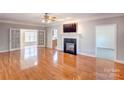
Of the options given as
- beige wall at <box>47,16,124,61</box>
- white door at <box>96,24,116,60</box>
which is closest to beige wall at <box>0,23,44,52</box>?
beige wall at <box>47,16,124,61</box>

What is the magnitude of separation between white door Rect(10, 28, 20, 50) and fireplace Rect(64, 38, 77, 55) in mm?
3761

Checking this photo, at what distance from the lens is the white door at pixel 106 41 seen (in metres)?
5.63

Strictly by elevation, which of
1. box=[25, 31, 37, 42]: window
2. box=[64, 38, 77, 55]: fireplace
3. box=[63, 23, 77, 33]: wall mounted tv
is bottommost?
box=[64, 38, 77, 55]: fireplace

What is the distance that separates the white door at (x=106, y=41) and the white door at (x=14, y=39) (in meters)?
5.98

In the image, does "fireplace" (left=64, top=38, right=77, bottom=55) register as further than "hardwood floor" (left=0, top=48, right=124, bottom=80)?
Yes

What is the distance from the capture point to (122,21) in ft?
16.9

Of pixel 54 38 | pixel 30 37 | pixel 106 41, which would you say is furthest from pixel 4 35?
pixel 106 41

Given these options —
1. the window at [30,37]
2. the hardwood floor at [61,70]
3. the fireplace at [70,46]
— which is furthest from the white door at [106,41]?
the window at [30,37]

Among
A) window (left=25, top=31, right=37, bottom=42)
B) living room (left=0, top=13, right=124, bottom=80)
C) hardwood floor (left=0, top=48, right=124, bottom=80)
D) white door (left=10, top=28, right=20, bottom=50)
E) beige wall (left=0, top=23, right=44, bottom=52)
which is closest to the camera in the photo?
hardwood floor (left=0, top=48, right=124, bottom=80)

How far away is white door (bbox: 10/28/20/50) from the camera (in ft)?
28.2

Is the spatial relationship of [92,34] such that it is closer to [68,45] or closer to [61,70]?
[68,45]

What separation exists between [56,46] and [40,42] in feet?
6.45

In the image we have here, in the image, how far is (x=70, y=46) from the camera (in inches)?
321

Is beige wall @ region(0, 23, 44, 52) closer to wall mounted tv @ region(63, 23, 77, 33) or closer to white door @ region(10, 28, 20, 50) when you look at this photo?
white door @ region(10, 28, 20, 50)
